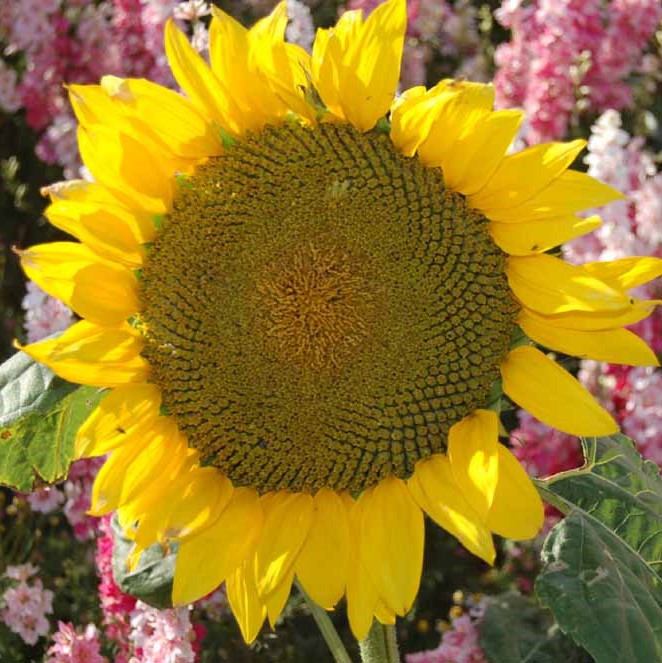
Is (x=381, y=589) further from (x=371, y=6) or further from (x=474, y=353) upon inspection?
(x=371, y=6)

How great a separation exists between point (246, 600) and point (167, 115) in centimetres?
51

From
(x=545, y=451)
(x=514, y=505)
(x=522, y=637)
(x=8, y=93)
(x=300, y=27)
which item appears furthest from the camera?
(x=8, y=93)

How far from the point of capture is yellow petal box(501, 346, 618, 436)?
1338 mm

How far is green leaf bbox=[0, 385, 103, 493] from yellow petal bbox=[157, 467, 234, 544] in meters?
0.22

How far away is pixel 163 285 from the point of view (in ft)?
4.63

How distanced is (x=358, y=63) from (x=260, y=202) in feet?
0.55

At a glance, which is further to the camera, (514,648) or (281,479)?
(514,648)

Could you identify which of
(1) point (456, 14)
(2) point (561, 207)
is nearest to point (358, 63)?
(2) point (561, 207)

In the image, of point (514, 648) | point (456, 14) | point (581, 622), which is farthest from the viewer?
point (456, 14)

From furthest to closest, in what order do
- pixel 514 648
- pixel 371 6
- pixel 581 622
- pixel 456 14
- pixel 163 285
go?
pixel 456 14
pixel 371 6
pixel 514 648
pixel 163 285
pixel 581 622

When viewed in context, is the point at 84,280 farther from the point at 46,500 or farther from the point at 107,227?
the point at 46,500

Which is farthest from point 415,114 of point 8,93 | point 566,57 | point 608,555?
point 8,93

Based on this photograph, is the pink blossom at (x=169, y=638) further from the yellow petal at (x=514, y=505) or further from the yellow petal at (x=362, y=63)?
the yellow petal at (x=362, y=63)

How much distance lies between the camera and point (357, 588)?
140 cm
